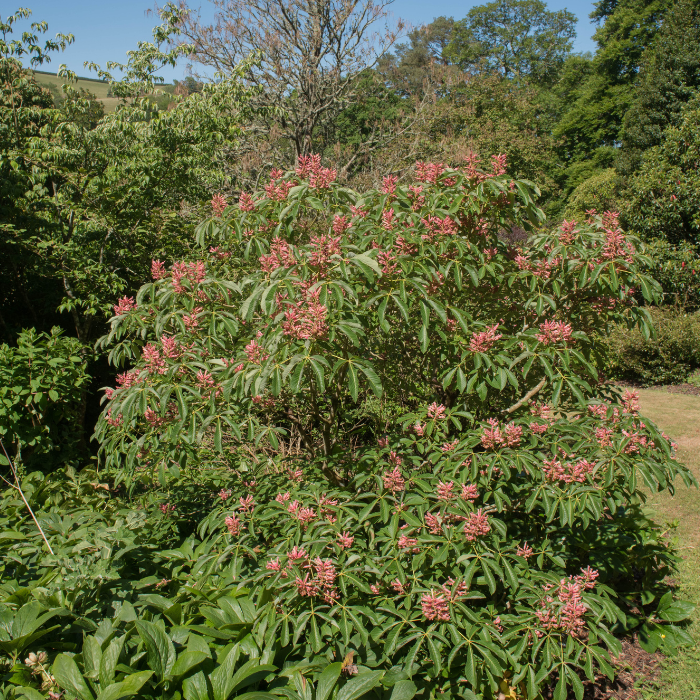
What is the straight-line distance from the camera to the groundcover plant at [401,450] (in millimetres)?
1891

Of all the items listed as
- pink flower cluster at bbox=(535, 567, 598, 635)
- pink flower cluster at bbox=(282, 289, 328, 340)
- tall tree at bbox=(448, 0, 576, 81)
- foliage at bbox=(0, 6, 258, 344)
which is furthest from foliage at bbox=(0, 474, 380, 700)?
tall tree at bbox=(448, 0, 576, 81)

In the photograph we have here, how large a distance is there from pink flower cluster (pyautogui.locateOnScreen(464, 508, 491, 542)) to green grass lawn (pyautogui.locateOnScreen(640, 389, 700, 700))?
61.3 inches

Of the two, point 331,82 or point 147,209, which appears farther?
point 331,82

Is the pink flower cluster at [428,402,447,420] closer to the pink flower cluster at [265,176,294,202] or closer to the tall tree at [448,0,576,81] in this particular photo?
the pink flower cluster at [265,176,294,202]

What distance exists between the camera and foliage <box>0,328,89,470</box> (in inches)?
168

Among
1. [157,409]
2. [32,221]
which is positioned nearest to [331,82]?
[32,221]

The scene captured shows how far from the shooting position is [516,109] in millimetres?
22641

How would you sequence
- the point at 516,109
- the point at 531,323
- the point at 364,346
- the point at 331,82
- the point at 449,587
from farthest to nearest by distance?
the point at 516,109, the point at 331,82, the point at 531,323, the point at 364,346, the point at 449,587

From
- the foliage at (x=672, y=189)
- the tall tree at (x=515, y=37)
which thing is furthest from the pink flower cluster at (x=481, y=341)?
the tall tree at (x=515, y=37)

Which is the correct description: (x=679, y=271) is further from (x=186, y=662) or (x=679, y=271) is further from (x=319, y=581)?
(x=186, y=662)

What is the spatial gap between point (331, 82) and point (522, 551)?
10249 millimetres

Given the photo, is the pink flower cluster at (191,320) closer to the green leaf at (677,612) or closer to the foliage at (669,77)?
the green leaf at (677,612)

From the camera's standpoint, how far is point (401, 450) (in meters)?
2.42

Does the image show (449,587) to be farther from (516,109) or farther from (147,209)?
(516,109)
